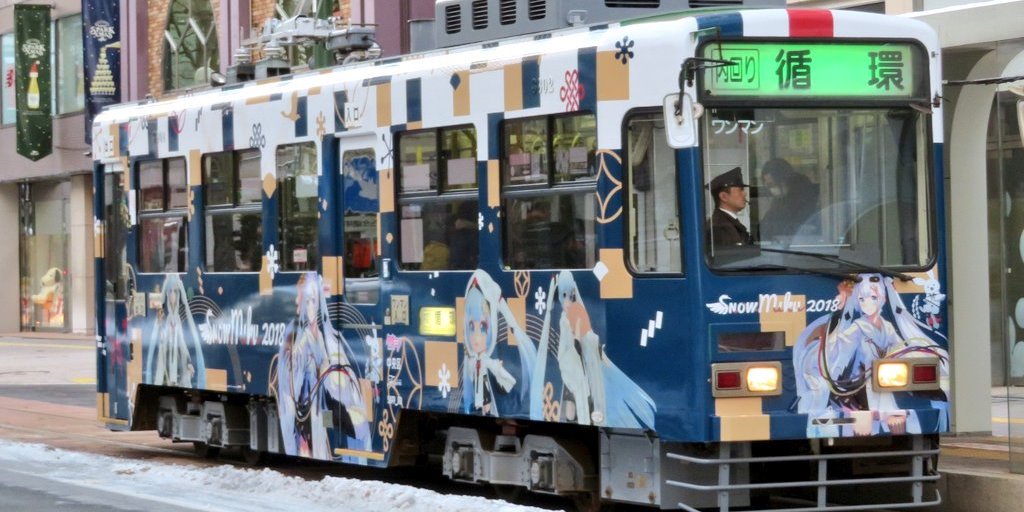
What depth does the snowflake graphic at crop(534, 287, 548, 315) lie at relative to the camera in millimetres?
10914

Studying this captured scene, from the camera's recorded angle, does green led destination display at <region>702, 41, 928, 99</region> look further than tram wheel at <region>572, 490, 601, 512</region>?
No

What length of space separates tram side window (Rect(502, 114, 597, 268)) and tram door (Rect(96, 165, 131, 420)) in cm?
571

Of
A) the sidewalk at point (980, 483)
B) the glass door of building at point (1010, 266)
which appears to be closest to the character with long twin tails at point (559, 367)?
the sidewalk at point (980, 483)

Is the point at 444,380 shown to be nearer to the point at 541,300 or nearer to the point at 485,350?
the point at 485,350

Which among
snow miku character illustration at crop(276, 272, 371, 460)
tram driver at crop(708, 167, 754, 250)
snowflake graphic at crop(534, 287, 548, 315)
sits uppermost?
tram driver at crop(708, 167, 754, 250)

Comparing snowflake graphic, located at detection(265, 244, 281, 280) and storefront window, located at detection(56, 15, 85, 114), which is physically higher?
storefront window, located at detection(56, 15, 85, 114)

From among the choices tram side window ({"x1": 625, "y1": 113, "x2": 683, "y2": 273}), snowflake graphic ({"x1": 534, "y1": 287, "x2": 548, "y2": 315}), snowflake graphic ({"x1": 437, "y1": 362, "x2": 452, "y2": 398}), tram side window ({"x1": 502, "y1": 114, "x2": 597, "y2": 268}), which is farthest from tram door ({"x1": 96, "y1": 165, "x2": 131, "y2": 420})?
tram side window ({"x1": 625, "y1": 113, "x2": 683, "y2": 273})

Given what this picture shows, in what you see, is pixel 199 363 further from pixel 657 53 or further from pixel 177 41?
pixel 177 41

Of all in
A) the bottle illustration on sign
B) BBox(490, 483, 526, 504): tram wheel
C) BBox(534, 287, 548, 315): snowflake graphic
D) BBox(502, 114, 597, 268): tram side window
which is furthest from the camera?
the bottle illustration on sign

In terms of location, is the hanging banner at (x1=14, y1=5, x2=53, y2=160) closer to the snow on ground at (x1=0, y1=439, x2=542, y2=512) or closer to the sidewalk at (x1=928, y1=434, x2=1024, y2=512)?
the snow on ground at (x1=0, y1=439, x2=542, y2=512)

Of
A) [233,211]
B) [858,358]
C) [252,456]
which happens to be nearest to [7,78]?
[252,456]

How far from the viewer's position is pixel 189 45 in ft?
114

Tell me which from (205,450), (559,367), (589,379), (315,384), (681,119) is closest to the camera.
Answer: (681,119)

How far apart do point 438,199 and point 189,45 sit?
23924 millimetres
